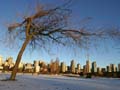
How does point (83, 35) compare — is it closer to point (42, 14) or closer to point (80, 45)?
point (80, 45)

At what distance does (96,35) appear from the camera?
21.6m

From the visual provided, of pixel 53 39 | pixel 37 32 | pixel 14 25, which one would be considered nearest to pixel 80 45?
pixel 53 39

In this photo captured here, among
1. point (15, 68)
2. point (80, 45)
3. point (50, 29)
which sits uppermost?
point (50, 29)

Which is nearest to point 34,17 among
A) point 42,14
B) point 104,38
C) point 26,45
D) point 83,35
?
point 42,14

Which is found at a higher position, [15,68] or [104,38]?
[104,38]

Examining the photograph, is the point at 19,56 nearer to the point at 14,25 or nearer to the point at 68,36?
the point at 14,25

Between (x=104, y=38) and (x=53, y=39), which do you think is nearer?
(x=104, y=38)

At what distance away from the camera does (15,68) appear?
22719 millimetres

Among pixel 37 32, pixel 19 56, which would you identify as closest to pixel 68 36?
pixel 37 32

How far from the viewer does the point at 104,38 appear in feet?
70.0

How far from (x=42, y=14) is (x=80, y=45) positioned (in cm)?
436

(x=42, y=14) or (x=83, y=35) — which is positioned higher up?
(x=42, y=14)

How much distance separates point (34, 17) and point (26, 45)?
2606mm

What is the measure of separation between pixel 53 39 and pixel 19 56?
345 cm
